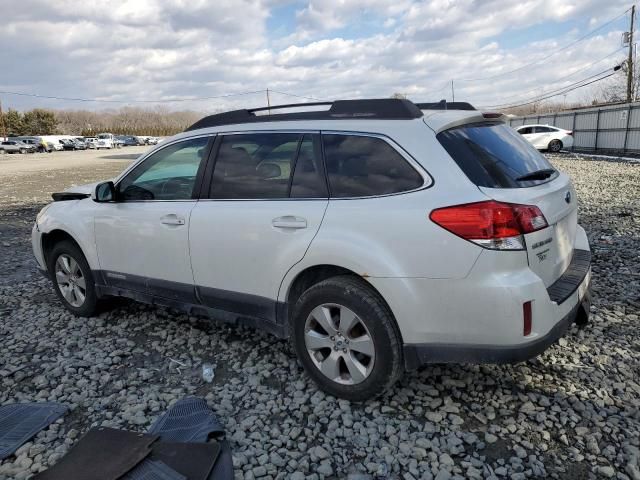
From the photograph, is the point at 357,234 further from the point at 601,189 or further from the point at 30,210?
the point at 30,210

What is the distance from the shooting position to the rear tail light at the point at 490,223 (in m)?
2.65

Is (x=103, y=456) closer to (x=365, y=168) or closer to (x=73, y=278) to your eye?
(x=365, y=168)

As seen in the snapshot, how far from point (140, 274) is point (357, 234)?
85.9 inches

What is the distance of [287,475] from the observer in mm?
2648

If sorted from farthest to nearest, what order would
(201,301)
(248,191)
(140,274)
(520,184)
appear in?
(140,274), (201,301), (248,191), (520,184)

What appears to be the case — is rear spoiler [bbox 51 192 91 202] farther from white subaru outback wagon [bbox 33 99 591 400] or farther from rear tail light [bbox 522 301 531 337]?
rear tail light [bbox 522 301 531 337]

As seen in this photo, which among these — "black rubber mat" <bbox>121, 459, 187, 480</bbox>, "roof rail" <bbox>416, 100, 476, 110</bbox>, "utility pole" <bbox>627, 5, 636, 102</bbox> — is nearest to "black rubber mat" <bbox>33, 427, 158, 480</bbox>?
"black rubber mat" <bbox>121, 459, 187, 480</bbox>

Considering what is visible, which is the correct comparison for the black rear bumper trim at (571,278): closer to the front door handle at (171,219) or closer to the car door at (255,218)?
the car door at (255,218)

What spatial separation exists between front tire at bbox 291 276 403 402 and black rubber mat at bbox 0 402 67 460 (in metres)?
1.64

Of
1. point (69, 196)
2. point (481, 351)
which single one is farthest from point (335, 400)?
point (69, 196)

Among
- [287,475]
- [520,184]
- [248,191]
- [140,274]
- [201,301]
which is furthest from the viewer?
[140,274]

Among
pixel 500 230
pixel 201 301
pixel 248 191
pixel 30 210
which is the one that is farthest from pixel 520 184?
pixel 30 210

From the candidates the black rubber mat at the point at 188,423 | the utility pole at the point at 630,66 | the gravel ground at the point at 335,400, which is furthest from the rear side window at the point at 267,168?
the utility pole at the point at 630,66

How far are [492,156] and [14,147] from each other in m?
60.5
